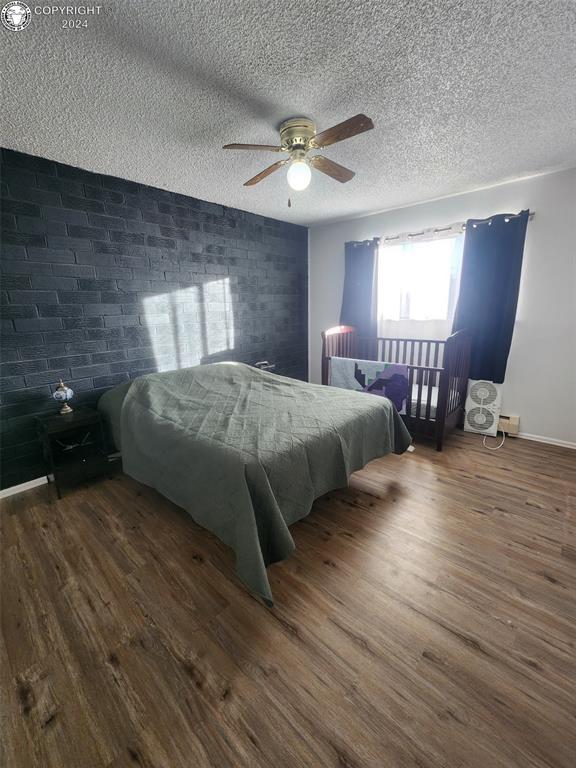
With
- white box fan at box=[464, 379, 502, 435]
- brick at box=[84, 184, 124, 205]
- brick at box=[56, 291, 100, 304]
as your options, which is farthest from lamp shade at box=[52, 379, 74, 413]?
white box fan at box=[464, 379, 502, 435]

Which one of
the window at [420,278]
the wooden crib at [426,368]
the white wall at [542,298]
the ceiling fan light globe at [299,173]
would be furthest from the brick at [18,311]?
the white wall at [542,298]

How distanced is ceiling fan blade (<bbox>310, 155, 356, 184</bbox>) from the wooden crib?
1.51 meters

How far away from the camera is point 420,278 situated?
3438 mm

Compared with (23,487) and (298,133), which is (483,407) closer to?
(298,133)

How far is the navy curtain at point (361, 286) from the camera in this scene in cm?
374

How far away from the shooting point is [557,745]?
925mm

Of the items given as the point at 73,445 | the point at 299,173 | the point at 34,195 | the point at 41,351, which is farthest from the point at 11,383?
the point at 299,173

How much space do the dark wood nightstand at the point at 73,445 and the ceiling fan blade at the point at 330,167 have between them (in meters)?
2.30

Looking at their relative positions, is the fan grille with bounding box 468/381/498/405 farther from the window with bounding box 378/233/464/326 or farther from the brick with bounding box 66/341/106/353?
the brick with bounding box 66/341/106/353

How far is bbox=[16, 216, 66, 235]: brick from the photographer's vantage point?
84.1 inches

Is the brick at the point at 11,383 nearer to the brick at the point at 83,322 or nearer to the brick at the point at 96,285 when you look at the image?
the brick at the point at 83,322

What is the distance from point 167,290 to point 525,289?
3.30m

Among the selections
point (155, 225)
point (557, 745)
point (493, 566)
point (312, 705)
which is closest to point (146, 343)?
point (155, 225)

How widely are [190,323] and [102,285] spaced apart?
0.83m
